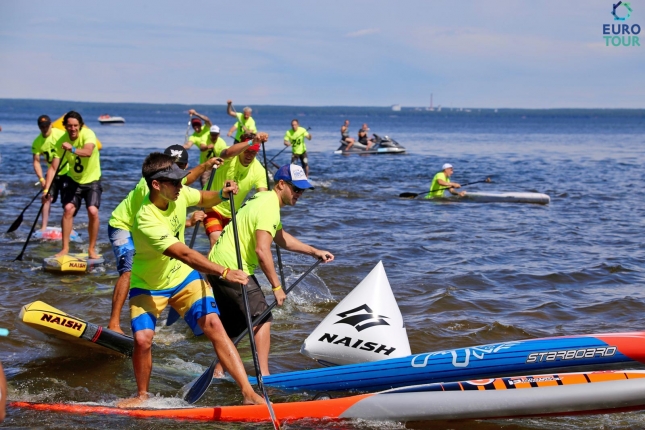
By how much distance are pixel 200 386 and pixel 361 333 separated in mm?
1442

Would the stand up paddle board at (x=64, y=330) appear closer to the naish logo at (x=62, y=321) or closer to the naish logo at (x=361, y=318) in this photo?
the naish logo at (x=62, y=321)

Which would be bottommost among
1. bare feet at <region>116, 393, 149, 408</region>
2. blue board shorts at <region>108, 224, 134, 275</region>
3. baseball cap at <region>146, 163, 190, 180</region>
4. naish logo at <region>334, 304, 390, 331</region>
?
bare feet at <region>116, 393, 149, 408</region>

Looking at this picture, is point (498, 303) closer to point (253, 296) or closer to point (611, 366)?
point (611, 366)

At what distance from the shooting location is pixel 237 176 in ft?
27.9

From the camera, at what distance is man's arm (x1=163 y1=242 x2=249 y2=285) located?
5.09 meters

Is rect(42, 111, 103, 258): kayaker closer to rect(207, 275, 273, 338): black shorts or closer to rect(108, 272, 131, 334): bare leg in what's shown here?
rect(108, 272, 131, 334): bare leg

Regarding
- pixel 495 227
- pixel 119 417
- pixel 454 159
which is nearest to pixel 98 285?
pixel 119 417

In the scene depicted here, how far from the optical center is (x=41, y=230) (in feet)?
41.8

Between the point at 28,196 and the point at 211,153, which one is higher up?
the point at 211,153

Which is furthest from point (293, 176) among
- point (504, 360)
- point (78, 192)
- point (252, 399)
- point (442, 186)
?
point (442, 186)

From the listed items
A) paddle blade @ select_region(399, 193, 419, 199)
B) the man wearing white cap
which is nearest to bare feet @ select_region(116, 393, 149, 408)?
the man wearing white cap

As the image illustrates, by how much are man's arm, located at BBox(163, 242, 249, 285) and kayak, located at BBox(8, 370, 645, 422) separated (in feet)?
3.27

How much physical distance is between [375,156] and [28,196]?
63.6 ft

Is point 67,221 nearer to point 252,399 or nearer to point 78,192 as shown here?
point 78,192
